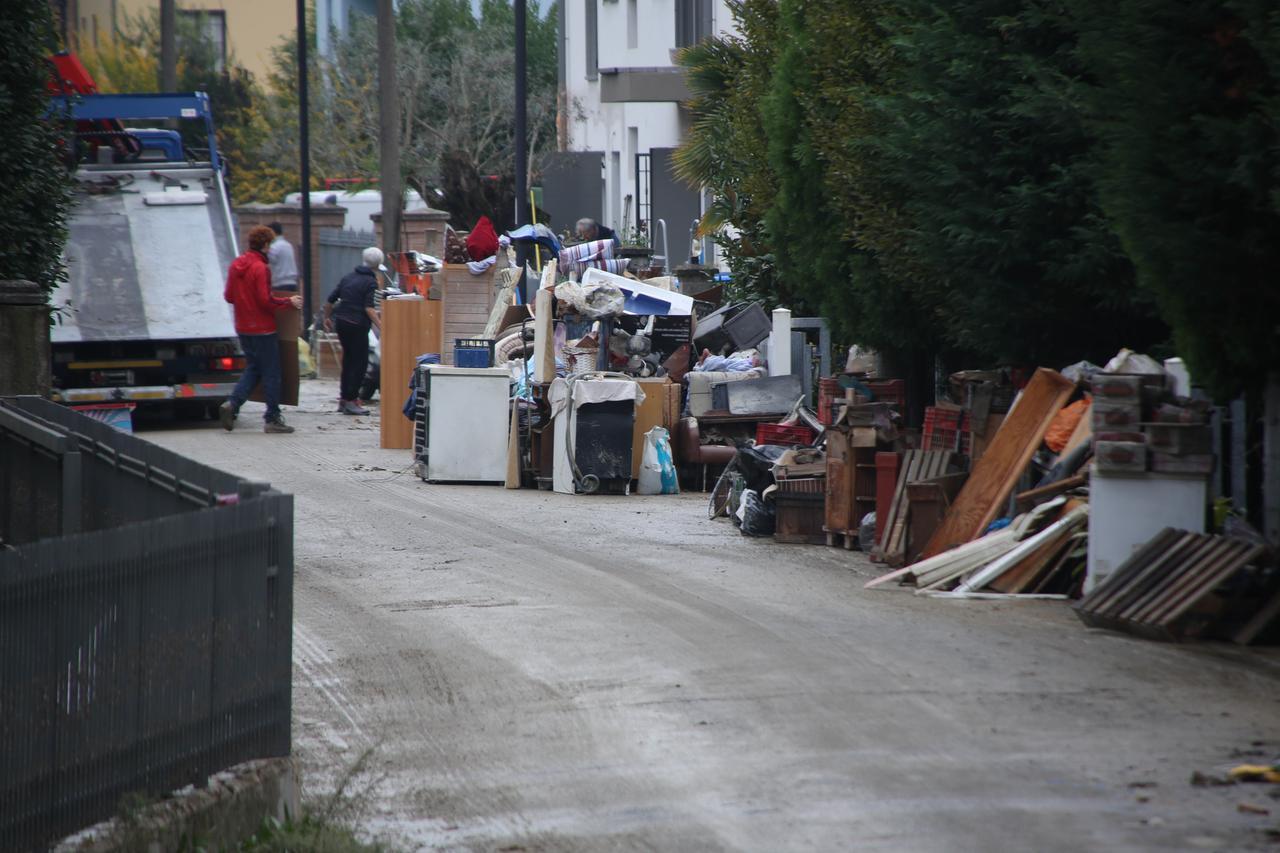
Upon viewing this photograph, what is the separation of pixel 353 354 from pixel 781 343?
772 centimetres

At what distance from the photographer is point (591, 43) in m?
37.3

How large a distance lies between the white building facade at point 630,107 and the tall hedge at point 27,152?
12.6m

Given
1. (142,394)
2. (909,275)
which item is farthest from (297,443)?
(909,275)

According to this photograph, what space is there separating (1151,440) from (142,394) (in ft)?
43.0

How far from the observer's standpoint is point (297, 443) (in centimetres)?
A: 1794

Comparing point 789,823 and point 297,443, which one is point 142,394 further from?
point 789,823

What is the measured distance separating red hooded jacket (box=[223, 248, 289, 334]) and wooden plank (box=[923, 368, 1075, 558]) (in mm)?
10271

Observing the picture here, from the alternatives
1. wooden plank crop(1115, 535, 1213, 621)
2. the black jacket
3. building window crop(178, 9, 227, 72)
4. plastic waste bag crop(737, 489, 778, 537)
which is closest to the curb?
wooden plank crop(1115, 535, 1213, 621)

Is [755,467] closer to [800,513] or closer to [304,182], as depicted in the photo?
[800,513]

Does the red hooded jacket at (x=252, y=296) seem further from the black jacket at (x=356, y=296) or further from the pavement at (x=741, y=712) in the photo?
the pavement at (x=741, y=712)

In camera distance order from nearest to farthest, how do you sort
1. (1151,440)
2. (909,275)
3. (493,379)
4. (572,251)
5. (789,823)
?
(789,823) < (1151,440) < (909,275) < (493,379) < (572,251)

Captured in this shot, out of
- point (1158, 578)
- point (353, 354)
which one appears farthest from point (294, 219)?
point (1158, 578)

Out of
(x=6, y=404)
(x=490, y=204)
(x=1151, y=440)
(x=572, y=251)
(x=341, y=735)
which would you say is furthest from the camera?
(x=490, y=204)

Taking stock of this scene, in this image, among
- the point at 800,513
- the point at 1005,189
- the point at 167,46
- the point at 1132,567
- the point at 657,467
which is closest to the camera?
the point at 1132,567
